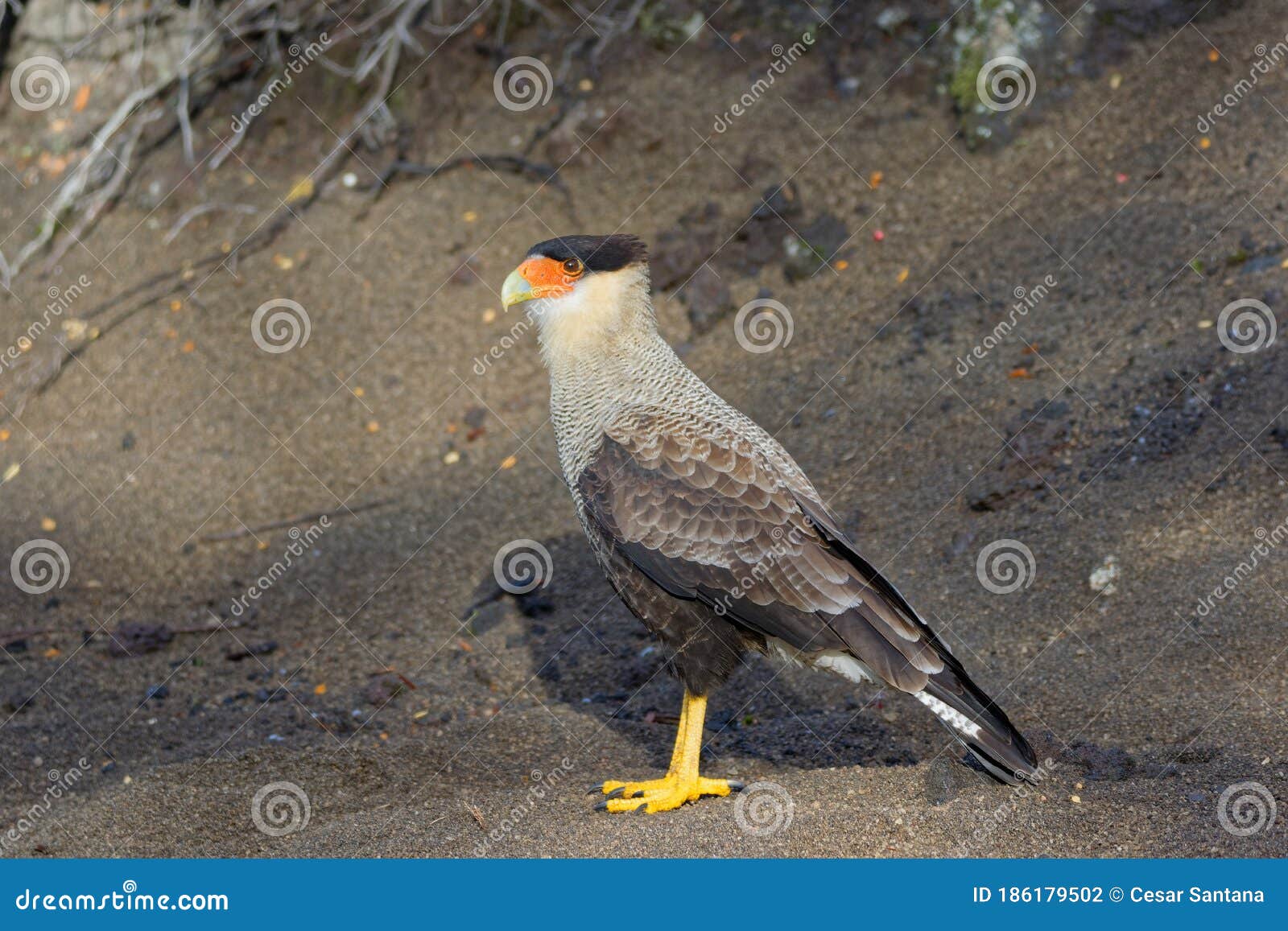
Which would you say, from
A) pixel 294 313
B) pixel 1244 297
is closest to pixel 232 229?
pixel 294 313

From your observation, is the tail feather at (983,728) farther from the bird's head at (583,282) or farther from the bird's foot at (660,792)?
the bird's head at (583,282)

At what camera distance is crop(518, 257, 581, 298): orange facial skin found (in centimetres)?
623

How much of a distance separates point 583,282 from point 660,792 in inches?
98.1

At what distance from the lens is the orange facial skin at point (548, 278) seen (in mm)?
6227

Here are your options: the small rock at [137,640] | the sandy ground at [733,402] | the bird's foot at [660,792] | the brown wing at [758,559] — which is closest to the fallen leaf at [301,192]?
A: the sandy ground at [733,402]

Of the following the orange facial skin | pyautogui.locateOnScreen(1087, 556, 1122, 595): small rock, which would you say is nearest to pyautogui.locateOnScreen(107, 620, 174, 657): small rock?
the orange facial skin

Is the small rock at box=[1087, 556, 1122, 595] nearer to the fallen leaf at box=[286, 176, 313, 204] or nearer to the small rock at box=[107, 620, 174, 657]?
the small rock at box=[107, 620, 174, 657]

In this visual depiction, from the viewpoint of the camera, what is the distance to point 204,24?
11828 mm

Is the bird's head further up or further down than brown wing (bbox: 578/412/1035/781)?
further up

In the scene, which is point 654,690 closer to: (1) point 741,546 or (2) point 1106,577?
(1) point 741,546

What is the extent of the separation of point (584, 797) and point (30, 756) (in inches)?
136

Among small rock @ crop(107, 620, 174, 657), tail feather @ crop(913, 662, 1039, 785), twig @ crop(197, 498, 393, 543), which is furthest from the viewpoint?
twig @ crop(197, 498, 393, 543)

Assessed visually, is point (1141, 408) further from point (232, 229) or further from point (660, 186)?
point (232, 229)

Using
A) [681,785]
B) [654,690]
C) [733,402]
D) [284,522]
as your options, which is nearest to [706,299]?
[733,402]
